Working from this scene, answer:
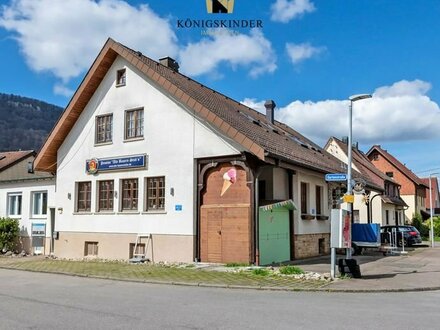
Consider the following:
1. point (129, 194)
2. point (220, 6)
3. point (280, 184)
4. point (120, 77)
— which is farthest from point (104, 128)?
point (280, 184)

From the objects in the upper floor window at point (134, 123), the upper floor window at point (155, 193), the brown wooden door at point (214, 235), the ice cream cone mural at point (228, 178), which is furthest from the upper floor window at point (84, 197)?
the ice cream cone mural at point (228, 178)

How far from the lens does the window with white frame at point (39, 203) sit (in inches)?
1012

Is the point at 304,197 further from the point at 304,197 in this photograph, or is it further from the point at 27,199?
the point at 27,199

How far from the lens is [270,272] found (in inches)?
A: 589

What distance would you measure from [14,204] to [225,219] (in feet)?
48.7

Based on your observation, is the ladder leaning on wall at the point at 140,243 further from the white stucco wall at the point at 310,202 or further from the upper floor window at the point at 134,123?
the white stucco wall at the point at 310,202

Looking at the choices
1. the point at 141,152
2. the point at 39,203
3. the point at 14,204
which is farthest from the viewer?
the point at 14,204

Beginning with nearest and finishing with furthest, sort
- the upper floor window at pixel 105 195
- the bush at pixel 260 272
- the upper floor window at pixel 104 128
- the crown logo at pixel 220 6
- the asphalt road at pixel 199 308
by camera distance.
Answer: the asphalt road at pixel 199 308, the bush at pixel 260 272, the crown logo at pixel 220 6, the upper floor window at pixel 105 195, the upper floor window at pixel 104 128

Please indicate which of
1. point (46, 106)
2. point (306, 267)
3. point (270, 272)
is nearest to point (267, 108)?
point (306, 267)

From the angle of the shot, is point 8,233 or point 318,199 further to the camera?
point 8,233

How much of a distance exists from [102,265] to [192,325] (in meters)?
11.5

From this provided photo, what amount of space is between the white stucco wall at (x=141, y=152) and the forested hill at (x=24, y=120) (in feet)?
381

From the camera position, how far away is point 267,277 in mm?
14117

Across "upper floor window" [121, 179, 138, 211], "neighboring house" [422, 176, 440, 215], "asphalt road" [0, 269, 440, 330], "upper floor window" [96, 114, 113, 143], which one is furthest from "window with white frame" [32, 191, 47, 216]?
"neighboring house" [422, 176, 440, 215]
